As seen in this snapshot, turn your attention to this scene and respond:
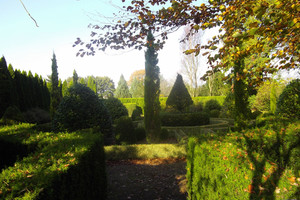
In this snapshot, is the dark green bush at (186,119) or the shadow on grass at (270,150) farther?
the dark green bush at (186,119)

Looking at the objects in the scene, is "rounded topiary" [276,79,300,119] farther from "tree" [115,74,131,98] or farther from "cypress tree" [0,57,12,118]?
"tree" [115,74,131,98]

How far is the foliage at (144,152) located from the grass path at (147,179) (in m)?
0.26

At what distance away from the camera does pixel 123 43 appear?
4207mm

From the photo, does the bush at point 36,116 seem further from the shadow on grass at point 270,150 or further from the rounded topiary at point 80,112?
the shadow on grass at point 270,150

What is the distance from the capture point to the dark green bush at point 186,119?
557 inches

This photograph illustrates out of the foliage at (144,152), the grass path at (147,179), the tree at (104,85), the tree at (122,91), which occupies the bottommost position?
the grass path at (147,179)

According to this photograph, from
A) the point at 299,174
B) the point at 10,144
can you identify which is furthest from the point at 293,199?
the point at 10,144

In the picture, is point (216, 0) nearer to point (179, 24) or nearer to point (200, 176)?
point (179, 24)

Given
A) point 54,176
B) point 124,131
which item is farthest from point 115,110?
point 54,176

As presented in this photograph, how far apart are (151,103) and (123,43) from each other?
6.51m

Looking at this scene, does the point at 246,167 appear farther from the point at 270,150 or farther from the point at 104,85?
the point at 104,85

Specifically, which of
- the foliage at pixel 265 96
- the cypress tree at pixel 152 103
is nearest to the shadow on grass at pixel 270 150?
the cypress tree at pixel 152 103

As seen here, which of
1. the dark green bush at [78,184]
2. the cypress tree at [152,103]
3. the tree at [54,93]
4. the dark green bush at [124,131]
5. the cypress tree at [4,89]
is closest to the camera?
the dark green bush at [78,184]

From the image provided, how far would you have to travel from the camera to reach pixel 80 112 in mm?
8023
